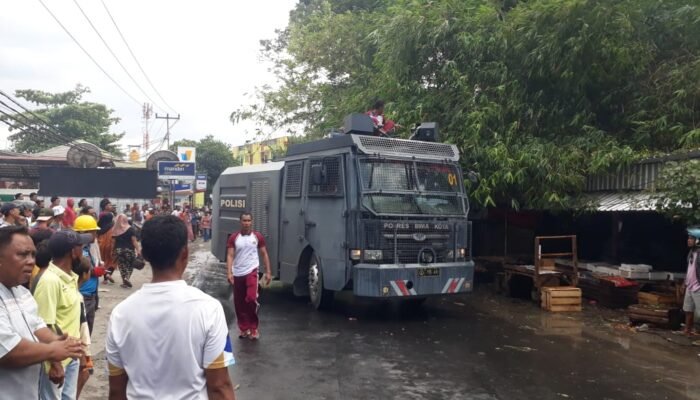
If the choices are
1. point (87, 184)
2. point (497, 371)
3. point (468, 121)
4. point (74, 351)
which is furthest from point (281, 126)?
point (74, 351)

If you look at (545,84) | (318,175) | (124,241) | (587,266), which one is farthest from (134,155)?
(587,266)

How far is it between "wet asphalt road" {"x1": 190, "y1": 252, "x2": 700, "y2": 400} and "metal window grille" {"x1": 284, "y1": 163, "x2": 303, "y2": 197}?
85.0 inches

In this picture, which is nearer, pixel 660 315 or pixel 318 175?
pixel 660 315

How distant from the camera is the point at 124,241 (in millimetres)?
12086

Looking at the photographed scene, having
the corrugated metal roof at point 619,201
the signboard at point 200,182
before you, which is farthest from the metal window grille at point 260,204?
the signboard at point 200,182

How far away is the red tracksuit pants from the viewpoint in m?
7.98

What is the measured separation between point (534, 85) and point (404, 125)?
326 centimetres

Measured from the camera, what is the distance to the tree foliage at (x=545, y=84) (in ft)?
40.2

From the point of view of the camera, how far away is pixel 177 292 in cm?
247

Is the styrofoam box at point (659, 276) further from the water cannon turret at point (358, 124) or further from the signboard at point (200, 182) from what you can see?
the signboard at point (200, 182)

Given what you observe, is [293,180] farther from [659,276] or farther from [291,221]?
[659,276]

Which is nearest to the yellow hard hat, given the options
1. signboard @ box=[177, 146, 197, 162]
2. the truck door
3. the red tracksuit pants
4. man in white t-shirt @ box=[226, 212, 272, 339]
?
man in white t-shirt @ box=[226, 212, 272, 339]

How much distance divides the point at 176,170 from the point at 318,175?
16.3m

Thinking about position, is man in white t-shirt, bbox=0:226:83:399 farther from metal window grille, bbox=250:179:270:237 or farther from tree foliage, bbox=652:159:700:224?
Result: tree foliage, bbox=652:159:700:224
